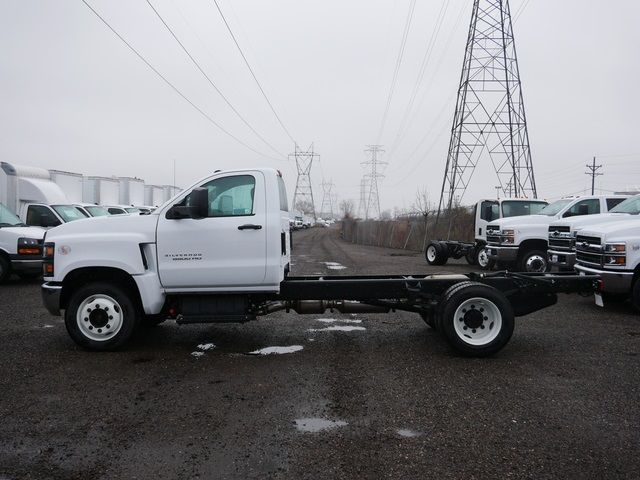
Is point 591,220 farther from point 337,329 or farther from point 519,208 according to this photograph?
point 337,329

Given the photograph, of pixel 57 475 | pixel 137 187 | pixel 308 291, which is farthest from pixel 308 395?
pixel 137 187

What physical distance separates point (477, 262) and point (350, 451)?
1580cm

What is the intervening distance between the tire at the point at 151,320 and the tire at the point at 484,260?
1198 cm

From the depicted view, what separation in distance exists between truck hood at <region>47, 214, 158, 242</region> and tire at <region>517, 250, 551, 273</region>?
1124 centimetres

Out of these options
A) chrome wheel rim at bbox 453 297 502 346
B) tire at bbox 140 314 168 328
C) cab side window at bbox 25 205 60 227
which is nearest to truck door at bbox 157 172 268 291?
tire at bbox 140 314 168 328

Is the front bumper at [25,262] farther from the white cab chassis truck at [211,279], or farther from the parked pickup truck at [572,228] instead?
the parked pickup truck at [572,228]

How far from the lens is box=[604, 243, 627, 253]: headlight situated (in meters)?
8.62

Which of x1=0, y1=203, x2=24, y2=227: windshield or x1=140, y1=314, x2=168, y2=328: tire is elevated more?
x1=0, y1=203, x2=24, y2=227: windshield

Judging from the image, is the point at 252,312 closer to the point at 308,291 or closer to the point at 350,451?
the point at 308,291

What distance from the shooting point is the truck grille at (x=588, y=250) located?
355 inches

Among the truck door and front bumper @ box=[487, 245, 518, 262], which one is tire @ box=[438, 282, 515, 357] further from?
front bumper @ box=[487, 245, 518, 262]

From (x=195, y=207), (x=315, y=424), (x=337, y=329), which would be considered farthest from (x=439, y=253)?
(x=315, y=424)

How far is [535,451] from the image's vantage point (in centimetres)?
383

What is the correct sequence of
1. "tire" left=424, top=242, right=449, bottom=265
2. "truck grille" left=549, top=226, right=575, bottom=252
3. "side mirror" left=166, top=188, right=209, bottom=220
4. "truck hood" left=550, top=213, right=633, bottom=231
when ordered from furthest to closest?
"tire" left=424, top=242, right=449, bottom=265, "truck grille" left=549, top=226, right=575, bottom=252, "truck hood" left=550, top=213, right=633, bottom=231, "side mirror" left=166, top=188, right=209, bottom=220
